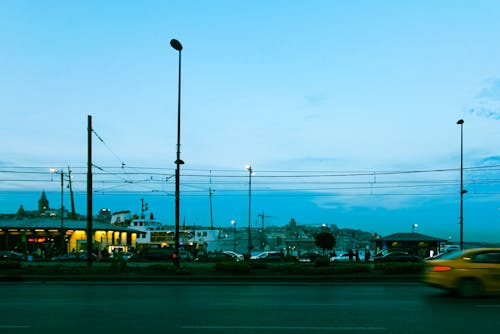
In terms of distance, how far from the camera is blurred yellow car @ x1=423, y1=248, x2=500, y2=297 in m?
14.3

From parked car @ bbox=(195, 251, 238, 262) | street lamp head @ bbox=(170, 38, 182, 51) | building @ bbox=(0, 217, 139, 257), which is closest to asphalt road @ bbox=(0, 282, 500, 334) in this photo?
street lamp head @ bbox=(170, 38, 182, 51)

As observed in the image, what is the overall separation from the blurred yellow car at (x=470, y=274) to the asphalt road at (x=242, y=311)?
391 mm

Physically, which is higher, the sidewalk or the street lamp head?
the street lamp head

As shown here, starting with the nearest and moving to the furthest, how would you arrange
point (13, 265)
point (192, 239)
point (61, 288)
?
point (61, 288) → point (13, 265) → point (192, 239)

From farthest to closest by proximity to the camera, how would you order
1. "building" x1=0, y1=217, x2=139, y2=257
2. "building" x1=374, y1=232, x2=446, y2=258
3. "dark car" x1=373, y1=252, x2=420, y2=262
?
"building" x1=0, y1=217, x2=139, y2=257 < "building" x1=374, y1=232, x2=446, y2=258 < "dark car" x1=373, y1=252, x2=420, y2=262

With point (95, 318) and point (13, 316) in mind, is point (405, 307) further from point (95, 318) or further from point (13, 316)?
point (13, 316)

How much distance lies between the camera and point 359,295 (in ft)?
51.9

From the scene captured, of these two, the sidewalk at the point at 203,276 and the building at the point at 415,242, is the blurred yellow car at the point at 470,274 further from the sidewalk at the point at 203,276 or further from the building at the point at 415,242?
the building at the point at 415,242

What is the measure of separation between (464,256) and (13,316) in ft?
39.7

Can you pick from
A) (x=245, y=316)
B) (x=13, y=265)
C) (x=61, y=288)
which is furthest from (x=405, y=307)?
(x=13, y=265)

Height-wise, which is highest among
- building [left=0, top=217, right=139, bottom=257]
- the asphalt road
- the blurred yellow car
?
the blurred yellow car

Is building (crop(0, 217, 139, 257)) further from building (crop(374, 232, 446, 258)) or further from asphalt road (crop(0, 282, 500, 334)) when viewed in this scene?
asphalt road (crop(0, 282, 500, 334))

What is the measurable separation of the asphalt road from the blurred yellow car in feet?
1.28

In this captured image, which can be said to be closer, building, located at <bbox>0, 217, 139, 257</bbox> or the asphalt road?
the asphalt road
